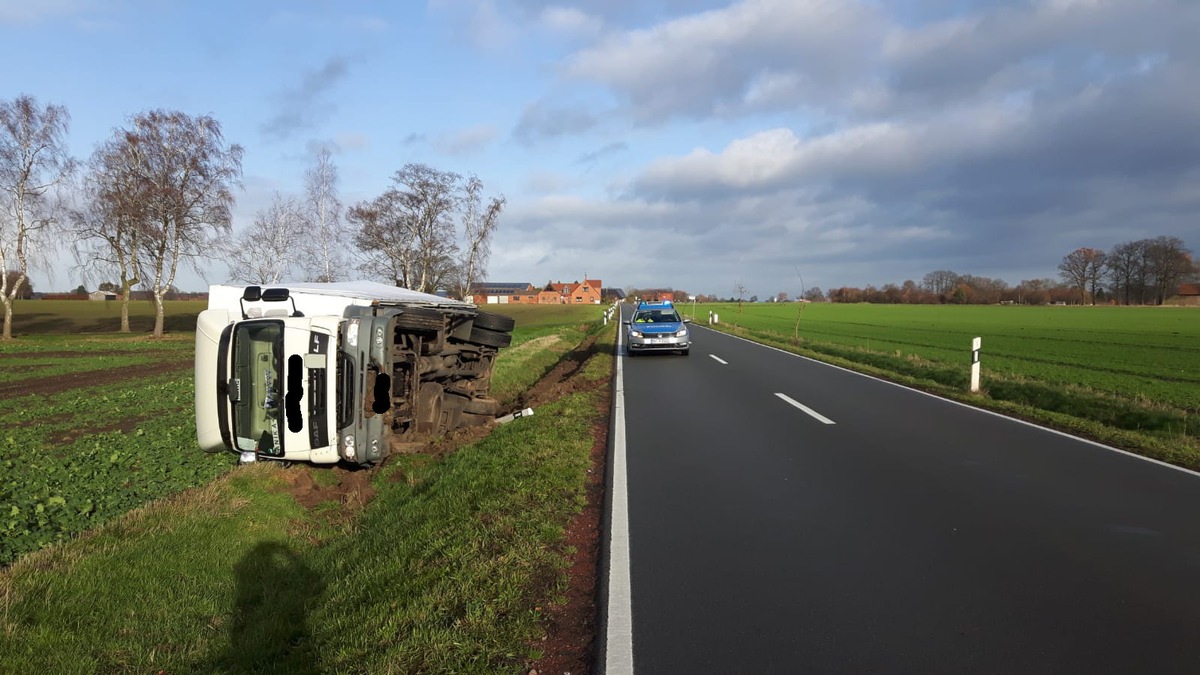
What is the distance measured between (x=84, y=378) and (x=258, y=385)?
15784 mm

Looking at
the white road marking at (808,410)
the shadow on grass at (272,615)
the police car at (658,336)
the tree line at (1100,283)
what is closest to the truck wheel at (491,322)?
the shadow on grass at (272,615)

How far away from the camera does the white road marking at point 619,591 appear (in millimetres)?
3240

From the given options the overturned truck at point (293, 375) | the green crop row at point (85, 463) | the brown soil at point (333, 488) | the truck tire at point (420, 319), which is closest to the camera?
the green crop row at point (85, 463)

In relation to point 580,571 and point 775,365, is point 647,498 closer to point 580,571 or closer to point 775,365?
point 580,571

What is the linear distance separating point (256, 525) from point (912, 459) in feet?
22.6

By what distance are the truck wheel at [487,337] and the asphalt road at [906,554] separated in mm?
2744

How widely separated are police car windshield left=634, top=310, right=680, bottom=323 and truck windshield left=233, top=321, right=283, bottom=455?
16.7 m

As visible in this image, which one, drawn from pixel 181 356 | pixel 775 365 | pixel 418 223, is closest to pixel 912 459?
pixel 775 365

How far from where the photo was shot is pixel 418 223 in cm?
4056

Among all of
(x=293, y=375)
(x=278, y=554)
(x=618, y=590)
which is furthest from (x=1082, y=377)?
(x=278, y=554)

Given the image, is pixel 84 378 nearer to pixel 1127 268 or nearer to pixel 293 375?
pixel 293 375

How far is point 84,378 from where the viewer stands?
1803 cm

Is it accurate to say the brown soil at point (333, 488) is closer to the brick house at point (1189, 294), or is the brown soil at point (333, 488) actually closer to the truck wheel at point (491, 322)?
the truck wheel at point (491, 322)

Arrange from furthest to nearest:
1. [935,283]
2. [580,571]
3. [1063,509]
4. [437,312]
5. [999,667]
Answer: [935,283], [437,312], [1063,509], [580,571], [999,667]
